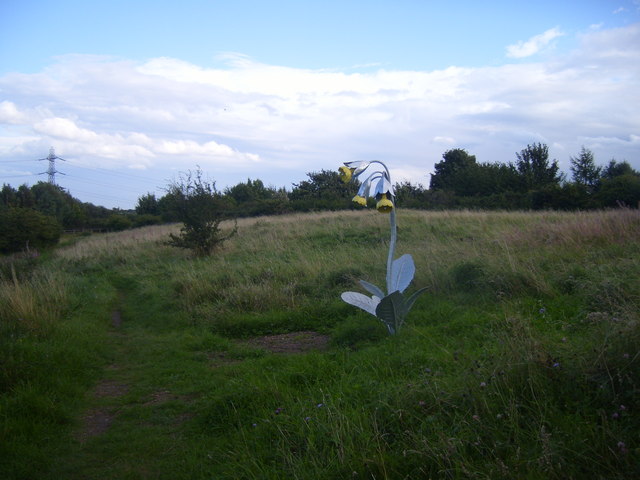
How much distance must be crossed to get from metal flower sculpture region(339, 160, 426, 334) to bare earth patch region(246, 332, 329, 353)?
81 cm

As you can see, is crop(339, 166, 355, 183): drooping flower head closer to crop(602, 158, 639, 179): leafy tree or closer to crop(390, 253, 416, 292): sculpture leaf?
crop(390, 253, 416, 292): sculpture leaf

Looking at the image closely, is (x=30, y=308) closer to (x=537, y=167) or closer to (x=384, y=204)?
(x=384, y=204)

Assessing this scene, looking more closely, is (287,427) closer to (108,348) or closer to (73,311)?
(108,348)

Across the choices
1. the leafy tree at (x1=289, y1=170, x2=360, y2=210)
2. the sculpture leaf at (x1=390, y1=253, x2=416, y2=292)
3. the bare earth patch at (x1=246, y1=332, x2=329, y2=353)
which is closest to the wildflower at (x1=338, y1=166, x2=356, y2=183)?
the sculpture leaf at (x1=390, y1=253, x2=416, y2=292)

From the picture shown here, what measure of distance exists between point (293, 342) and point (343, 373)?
227 centimetres

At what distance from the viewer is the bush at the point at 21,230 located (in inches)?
939

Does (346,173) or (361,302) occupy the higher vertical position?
(346,173)

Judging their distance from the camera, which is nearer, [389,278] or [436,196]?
[389,278]

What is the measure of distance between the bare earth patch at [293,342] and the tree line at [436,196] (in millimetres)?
11219

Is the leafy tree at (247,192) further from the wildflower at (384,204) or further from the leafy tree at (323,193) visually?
the wildflower at (384,204)

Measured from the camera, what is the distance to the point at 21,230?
2441 centimetres

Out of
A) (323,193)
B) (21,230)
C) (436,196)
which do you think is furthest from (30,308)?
(323,193)

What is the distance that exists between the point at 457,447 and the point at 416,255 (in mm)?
7687

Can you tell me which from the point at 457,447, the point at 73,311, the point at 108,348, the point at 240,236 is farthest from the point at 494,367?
the point at 240,236
